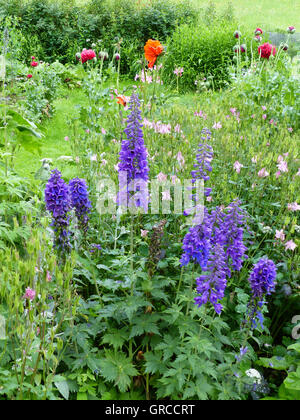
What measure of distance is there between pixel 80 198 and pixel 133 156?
0.43 m

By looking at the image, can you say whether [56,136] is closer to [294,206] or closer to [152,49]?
[152,49]

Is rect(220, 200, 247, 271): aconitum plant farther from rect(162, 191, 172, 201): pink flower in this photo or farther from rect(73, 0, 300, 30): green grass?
rect(73, 0, 300, 30): green grass

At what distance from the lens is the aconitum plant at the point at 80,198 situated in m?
2.43

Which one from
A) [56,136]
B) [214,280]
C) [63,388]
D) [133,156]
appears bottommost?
[56,136]

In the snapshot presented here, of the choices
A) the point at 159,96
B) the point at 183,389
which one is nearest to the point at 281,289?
the point at 183,389

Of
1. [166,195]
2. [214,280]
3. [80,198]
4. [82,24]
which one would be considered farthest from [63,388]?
[82,24]

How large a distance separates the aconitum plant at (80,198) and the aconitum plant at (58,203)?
144 mm

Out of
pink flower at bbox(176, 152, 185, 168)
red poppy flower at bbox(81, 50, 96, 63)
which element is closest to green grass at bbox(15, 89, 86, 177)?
red poppy flower at bbox(81, 50, 96, 63)

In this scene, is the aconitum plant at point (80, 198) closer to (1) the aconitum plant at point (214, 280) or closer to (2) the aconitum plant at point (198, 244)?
(2) the aconitum plant at point (198, 244)

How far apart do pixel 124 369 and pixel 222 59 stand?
26.3ft

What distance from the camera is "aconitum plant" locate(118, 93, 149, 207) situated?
222cm

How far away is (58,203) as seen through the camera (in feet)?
7.22

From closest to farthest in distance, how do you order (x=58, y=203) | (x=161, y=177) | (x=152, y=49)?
(x=58, y=203)
(x=161, y=177)
(x=152, y=49)

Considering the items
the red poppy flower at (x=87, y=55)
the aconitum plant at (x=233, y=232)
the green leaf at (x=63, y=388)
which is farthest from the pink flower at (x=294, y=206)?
the red poppy flower at (x=87, y=55)
